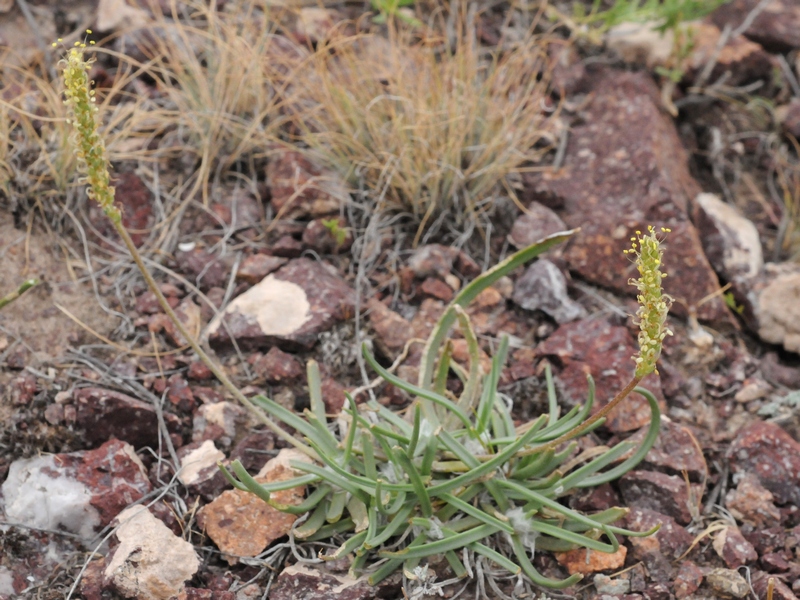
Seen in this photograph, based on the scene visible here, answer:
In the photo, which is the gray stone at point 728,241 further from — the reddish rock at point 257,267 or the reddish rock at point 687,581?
the reddish rock at point 257,267

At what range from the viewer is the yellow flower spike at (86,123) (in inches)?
73.3

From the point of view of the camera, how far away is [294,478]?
2611mm

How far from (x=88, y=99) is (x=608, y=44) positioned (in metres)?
3.40

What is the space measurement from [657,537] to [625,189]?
5.75ft

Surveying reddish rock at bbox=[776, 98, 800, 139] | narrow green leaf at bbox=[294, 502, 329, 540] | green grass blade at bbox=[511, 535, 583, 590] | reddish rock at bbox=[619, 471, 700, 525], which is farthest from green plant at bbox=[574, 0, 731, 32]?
narrow green leaf at bbox=[294, 502, 329, 540]

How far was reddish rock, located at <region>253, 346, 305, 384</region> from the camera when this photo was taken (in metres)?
3.11

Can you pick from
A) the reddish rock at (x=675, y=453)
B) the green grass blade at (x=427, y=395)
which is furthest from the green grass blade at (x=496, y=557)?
the reddish rock at (x=675, y=453)

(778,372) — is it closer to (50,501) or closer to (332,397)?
(332,397)

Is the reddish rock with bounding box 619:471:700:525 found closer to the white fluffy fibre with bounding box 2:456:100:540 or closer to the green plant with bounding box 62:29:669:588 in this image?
the green plant with bounding box 62:29:669:588

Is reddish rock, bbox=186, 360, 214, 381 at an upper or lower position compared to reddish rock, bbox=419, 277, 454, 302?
lower

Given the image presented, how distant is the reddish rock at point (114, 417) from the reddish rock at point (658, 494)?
169cm

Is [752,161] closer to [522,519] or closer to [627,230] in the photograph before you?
[627,230]

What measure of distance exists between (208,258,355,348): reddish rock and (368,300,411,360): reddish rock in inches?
4.3

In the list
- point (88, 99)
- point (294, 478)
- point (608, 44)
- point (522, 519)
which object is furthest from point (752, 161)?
point (88, 99)
